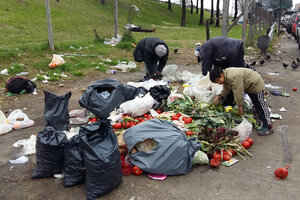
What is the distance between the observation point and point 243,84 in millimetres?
3953

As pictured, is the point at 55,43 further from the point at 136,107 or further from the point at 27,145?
the point at 27,145

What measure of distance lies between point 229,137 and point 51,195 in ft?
7.87

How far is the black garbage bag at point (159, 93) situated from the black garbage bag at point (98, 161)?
2413 mm

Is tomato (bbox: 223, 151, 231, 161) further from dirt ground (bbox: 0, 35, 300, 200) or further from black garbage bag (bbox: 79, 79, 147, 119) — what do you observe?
black garbage bag (bbox: 79, 79, 147, 119)

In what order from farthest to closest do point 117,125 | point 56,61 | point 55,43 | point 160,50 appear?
point 55,43
point 56,61
point 160,50
point 117,125

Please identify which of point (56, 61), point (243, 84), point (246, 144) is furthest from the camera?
point (56, 61)

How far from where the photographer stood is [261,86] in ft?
13.3

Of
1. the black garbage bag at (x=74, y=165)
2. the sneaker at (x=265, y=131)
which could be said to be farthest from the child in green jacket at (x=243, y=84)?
the black garbage bag at (x=74, y=165)

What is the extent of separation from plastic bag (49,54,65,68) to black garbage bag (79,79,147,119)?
11.4 feet

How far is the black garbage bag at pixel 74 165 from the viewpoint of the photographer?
117 inches

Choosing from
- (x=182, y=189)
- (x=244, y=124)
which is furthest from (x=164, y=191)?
(x=244, y=124)

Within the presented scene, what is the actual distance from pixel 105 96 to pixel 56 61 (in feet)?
12.9

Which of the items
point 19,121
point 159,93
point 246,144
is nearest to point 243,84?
point 246,144

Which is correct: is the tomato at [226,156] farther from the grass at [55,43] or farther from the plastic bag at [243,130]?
the grass at [55,43]
